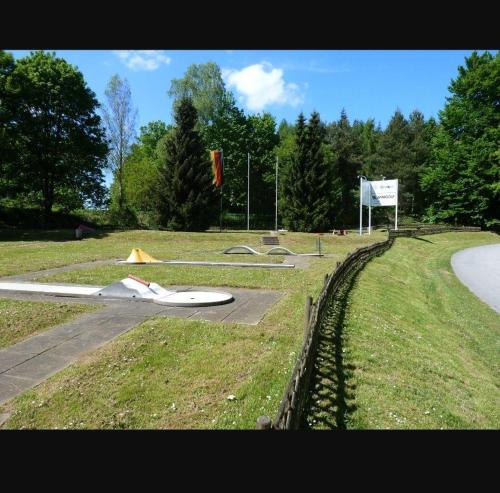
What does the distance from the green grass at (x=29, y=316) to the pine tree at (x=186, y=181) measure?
25847 mm

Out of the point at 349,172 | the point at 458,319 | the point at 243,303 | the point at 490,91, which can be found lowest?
the point at 458,319

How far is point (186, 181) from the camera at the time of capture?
1403 inches

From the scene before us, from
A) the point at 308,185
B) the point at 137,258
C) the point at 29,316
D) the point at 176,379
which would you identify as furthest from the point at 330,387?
the point at 308,185

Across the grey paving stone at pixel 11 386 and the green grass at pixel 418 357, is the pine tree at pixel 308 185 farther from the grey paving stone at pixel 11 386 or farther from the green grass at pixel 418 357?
the grey paving stone at pixel 11 386

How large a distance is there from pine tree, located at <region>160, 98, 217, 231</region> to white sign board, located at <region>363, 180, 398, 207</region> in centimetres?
1315

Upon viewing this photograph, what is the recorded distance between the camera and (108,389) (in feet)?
17.1

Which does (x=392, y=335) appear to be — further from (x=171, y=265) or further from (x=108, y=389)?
(x=171, y=265)

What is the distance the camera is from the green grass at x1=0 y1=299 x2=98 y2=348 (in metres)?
7.13

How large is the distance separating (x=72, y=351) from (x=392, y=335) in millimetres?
6016

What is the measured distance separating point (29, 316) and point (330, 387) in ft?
19.6

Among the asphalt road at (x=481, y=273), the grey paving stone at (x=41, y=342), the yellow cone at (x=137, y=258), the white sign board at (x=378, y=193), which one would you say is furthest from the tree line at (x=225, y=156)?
the grey paving stone at (x=41, y=342)

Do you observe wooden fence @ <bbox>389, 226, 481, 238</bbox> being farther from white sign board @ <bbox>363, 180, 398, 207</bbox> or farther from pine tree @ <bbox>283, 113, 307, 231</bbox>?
pine tree @ <bbox>283, 113, 307, 231</bbox>

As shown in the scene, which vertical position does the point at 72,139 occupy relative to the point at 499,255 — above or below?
above

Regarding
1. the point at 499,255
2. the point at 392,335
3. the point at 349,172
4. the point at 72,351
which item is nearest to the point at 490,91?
the point at 349,172
